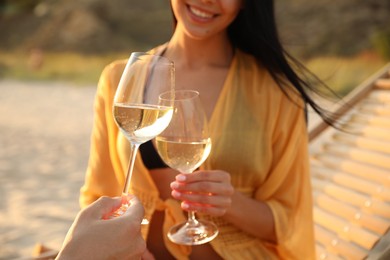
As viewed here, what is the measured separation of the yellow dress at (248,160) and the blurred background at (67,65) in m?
0.28

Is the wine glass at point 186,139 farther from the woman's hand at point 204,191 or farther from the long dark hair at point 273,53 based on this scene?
the long dark hair at point 273,53

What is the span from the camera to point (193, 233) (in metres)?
1.82

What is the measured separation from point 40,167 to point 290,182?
18.9ft

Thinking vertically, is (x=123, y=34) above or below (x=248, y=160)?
below

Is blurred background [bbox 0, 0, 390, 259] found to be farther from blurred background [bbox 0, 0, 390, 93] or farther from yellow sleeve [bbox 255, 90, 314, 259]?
yellow sleeve [bbox 255, 90, 314, 259]

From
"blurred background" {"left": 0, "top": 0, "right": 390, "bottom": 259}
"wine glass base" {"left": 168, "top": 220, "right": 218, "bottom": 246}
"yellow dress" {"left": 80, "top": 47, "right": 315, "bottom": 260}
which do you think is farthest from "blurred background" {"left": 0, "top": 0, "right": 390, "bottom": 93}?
"wine glass base" {"left": 168, "top": 220, "right": 218, "bottom": 246}

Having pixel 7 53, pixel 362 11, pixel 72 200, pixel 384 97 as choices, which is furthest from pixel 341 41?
pixel 384 97

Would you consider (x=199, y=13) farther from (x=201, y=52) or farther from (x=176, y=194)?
(x=176, y=194)

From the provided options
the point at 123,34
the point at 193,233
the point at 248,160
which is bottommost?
the point at 123,34

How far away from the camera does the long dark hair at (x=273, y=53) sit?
2.22 metres

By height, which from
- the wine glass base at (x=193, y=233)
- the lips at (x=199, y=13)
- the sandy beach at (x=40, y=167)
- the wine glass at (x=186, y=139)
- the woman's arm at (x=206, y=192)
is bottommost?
the sandy beach at (x=40, y=167)

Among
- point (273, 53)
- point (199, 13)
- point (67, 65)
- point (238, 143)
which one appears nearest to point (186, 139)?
point (238, 143)

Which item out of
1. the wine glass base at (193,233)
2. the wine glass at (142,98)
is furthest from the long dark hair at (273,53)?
the wine glass at (142,98)

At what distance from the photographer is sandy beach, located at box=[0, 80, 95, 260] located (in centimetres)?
504
